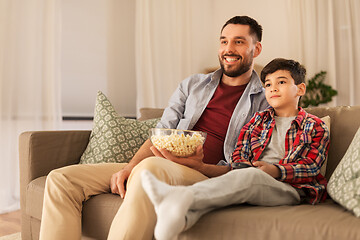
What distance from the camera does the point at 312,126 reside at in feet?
4.61

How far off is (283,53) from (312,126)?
3.01 m

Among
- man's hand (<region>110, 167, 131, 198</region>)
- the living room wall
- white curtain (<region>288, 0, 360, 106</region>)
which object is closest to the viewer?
man's hand (<region>110, 167, 131, 198</region>)

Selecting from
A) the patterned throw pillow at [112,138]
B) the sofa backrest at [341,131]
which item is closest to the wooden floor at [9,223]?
the patterned throw pillow at [112,138]

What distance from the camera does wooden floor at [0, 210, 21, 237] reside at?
7.67ft

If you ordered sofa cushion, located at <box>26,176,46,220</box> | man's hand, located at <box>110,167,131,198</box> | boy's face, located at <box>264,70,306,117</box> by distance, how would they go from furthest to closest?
sofa cushion, located at <box>26,176,46,220</box>
boy's face, located at <box>264,70,306,117</box>
man's hand, located at <box>110,167,131,198</box>

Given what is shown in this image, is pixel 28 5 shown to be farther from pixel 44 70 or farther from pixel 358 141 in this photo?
pixel 358 141

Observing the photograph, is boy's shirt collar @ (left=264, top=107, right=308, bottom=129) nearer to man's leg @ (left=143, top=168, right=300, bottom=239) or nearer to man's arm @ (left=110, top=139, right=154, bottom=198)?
man's leg @ (left=143, top=168, right=300, bottom=239)

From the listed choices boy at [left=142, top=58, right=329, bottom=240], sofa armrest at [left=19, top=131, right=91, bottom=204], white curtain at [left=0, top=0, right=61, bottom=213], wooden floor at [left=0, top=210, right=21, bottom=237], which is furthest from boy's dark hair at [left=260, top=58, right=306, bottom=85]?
white curtain at [left=0, top=0, right=61, bottom=213]

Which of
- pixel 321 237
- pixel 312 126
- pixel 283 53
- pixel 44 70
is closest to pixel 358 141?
pixel 312 126

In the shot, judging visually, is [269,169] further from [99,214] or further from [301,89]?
[99,214]

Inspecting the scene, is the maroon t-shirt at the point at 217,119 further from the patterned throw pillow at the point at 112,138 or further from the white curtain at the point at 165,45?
the white curtain at the point at 165,45

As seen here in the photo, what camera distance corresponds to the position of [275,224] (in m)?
1.04

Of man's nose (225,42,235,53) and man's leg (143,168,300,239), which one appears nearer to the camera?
man's leg (143,168,300,239)

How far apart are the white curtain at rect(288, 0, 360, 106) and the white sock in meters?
3.29
